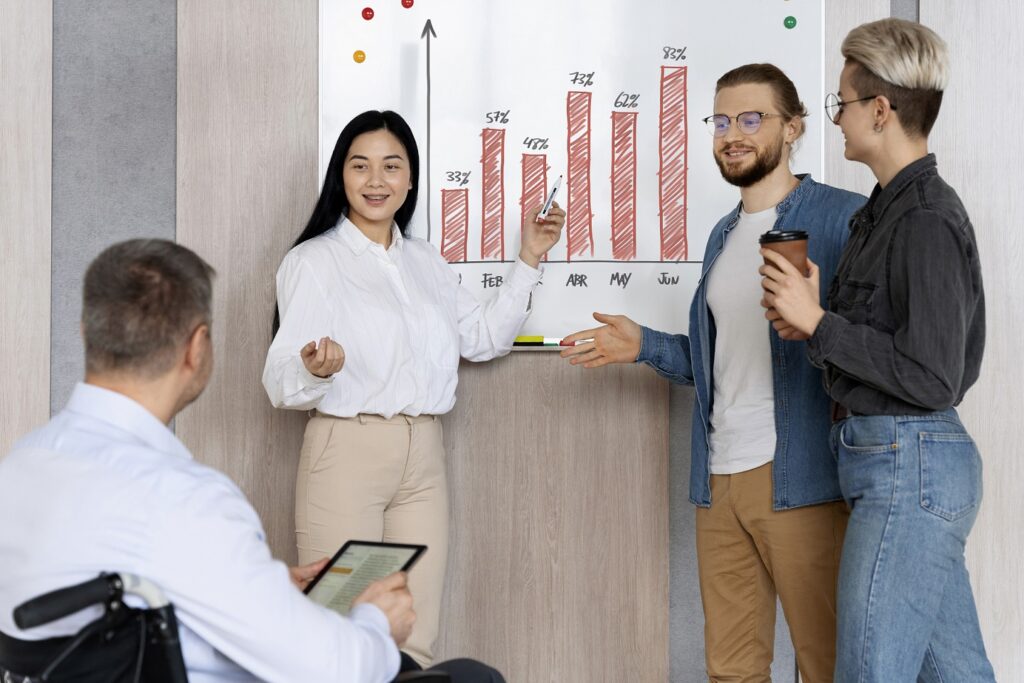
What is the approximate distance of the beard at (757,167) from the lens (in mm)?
2188

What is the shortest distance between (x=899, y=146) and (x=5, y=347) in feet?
8.01

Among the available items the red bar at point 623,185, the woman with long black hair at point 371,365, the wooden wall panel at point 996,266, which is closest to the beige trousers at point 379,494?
the woman with long black hair at point 371,365

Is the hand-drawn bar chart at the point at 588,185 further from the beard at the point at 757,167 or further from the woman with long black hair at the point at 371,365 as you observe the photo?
the beard at the point at 757,167

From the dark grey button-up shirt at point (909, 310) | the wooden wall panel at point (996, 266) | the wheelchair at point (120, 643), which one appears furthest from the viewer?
the wooden wall panel at point (996, 266)

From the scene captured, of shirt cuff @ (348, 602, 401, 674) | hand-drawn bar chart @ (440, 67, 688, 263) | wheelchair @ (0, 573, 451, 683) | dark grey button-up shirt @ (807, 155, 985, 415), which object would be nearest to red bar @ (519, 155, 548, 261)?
hand-drawn bar chart @ (440, 67, 688, 263)

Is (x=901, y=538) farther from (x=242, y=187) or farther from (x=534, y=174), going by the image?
(x=242, y=187)

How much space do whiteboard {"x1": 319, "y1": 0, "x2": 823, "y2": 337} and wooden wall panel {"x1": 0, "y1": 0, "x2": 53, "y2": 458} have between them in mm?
828

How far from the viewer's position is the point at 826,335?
5.65 feet

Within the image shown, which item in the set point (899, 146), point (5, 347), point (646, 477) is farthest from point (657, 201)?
point (5, 347)

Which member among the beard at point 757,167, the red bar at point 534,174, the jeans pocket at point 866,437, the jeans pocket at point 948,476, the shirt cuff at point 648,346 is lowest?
the jeans pocket at point 948,476

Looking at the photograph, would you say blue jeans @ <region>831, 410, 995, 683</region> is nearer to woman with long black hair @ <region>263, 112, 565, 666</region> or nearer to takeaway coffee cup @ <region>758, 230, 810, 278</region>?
takeaway coffee cup @ <region>758, 230, 810, 278</region>

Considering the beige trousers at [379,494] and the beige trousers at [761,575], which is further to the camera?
the beige trousers at [379,494]

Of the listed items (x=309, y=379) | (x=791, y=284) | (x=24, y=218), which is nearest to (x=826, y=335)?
(x=791, y=284)

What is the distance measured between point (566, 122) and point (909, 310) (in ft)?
4.36
